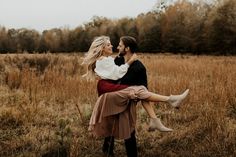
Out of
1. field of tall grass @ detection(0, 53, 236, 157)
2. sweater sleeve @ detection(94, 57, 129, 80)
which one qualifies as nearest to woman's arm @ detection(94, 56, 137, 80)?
sweater sleeve @ detection(94, 57, 129, 80)

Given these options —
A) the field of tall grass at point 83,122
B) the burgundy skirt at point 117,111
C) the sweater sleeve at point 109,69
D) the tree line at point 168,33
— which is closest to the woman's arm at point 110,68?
the sweater sleeve at point 109,69

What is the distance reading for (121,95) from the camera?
4.92 m

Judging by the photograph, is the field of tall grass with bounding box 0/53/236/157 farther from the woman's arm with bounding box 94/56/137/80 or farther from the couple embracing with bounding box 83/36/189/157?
the woman's arm with bounding box 94/56/137/80

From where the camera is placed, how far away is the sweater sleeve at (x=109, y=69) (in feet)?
16.2

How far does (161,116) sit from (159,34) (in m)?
45.1

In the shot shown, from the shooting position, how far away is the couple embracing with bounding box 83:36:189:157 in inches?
194

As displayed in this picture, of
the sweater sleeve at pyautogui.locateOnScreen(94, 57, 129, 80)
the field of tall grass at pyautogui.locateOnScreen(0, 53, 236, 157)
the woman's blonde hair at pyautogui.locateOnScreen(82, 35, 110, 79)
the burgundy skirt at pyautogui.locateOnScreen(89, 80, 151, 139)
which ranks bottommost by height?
the field of tall grass at pyautogui.locateOnScreen(0, 53, 236, 157)

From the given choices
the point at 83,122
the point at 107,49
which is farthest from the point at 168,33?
the point at 107,49

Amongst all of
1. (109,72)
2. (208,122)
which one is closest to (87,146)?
(109,72)

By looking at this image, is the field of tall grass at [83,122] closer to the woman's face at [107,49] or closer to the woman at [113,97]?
the woman at [113,97]

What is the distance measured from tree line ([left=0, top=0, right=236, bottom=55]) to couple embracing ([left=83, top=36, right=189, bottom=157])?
75.2 feet

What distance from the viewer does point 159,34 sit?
51938 millimetres

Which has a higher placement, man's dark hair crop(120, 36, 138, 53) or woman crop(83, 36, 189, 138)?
man's dark hair crop(120, 36, 138, 53)

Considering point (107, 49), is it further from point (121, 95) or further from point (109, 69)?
point (121, 95)
